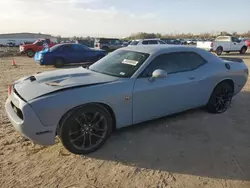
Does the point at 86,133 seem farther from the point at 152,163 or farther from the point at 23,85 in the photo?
the point at 23,85

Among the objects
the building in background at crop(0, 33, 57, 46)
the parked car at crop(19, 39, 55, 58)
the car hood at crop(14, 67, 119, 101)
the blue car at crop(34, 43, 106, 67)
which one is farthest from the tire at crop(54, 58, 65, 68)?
the building in background at crop(0, 33, 57, 46)

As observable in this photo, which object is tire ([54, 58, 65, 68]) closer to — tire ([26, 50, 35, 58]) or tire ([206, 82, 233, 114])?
tire ([26, 50, 35, 58])

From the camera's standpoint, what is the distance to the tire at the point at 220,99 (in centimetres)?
495

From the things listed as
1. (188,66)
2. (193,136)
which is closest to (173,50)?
(188,66)

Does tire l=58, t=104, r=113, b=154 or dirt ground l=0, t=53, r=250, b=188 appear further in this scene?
tire l=58, t=104, r=113, b=154

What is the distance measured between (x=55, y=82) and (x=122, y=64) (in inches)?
48.2

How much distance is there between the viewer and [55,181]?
2.82m

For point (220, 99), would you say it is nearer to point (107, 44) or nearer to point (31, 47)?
point (31, 47)

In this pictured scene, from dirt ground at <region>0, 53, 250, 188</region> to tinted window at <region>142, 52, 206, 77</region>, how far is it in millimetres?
1051

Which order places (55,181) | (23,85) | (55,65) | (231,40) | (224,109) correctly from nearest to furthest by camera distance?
1. (55,181)
2. (23,85)
3. (224,109)
4. (55,65)
5. (231,40)

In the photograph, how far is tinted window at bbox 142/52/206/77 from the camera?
4.01 meters

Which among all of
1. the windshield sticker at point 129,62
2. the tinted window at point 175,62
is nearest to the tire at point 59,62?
the windshield sticker at point 129,62

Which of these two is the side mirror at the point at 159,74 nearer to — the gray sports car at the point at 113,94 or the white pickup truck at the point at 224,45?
the gray sports car at the point at 113,94

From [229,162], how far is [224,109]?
220 cm
